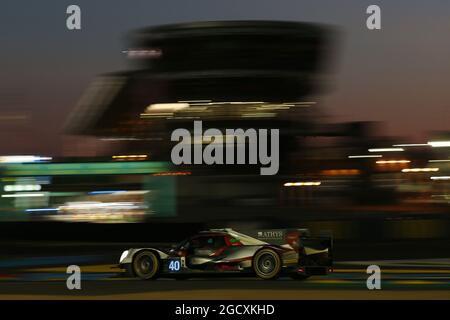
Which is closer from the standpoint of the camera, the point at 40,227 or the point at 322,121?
the point at 40,227

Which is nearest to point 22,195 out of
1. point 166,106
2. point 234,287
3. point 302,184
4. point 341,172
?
point 166,106

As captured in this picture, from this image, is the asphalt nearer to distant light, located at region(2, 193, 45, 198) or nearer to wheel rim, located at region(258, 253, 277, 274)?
wheel rim, located at region(258, 253, 277, 274)

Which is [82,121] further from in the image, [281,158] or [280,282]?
[280,282]

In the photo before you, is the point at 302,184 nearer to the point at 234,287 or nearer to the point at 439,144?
the point at 439,144

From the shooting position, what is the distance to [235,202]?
4834cm

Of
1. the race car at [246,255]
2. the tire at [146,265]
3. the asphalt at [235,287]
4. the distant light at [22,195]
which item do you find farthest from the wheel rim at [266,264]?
the distant light at [22,195]

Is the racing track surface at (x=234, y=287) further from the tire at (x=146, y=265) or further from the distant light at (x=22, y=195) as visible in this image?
the distant light at (x=22, y=195)

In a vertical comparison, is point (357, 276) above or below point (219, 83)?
below

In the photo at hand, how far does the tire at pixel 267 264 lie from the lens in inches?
333

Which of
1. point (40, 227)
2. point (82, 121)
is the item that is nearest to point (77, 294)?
point (40, 227)

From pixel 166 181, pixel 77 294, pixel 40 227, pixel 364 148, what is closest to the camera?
pixel 77 294

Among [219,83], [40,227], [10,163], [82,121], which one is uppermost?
[219,83]
